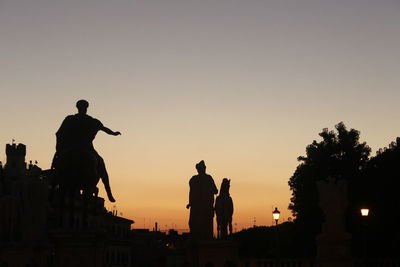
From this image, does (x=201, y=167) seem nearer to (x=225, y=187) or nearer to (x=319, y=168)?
(x=225, y=187)

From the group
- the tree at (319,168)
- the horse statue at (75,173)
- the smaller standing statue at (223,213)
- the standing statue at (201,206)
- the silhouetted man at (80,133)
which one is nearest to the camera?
the horse statue at (75,173)

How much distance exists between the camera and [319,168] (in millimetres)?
53469

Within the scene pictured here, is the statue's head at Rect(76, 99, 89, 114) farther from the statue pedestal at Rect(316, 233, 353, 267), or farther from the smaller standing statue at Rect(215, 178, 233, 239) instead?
the statue pedestal at Rect(316, 233, 353, 267)

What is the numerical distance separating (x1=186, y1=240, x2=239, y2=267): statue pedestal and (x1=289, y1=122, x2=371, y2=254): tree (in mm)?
28080

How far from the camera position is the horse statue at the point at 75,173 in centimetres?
1503

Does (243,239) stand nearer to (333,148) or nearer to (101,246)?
(333,148)

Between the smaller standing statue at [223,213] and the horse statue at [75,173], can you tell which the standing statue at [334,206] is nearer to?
the smaller standing statue at [223,213]

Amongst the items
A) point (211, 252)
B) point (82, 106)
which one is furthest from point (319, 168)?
point (82, 106)

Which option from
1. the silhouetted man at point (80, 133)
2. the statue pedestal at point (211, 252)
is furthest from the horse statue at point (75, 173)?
the statue pedestal at point (211, 252)

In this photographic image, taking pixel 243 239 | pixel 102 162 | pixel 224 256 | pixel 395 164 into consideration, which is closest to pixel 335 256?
pixel 224 256

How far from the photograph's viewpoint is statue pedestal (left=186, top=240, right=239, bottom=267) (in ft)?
72.6

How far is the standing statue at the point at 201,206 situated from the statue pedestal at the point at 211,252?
0.80 meters

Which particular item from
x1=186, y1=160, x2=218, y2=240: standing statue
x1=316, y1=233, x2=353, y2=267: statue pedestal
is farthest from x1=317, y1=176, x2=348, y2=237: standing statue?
x1=186, y1=160, x2=218, y2=240: standing statue

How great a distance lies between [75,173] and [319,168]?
4033 cm
